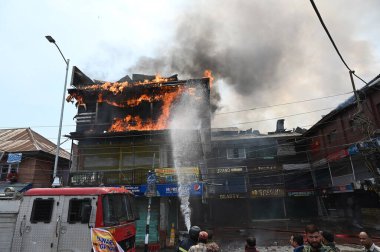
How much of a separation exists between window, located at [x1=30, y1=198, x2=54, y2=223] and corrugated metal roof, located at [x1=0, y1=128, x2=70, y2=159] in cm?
1516

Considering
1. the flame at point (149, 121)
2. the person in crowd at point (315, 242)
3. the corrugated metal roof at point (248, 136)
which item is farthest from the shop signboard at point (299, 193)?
the person in crowd at point (315, 242)

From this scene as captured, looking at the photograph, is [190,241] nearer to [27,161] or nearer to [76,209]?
[76,209]

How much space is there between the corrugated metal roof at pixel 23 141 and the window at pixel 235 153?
1877 cm

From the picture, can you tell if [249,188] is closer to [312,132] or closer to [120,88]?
[312,132]

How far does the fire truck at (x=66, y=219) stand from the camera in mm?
7875

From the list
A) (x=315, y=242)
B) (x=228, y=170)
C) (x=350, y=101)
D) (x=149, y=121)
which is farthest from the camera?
(x=228, y=170)

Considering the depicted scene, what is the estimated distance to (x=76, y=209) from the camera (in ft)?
27.0

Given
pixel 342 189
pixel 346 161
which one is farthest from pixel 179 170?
pixel 346 161

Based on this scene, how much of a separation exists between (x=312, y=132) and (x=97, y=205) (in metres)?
30.5

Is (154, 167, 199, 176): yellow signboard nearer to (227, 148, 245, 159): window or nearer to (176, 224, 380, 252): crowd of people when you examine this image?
(176, 224, 380, 252): crowd of people

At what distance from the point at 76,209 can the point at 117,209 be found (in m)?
1.28

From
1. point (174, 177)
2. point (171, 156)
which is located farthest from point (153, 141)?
point (174, 177)

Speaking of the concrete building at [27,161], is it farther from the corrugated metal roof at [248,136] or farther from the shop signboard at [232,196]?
the corrugated metal roof at [248,136]

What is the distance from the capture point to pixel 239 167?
30.9 metres
